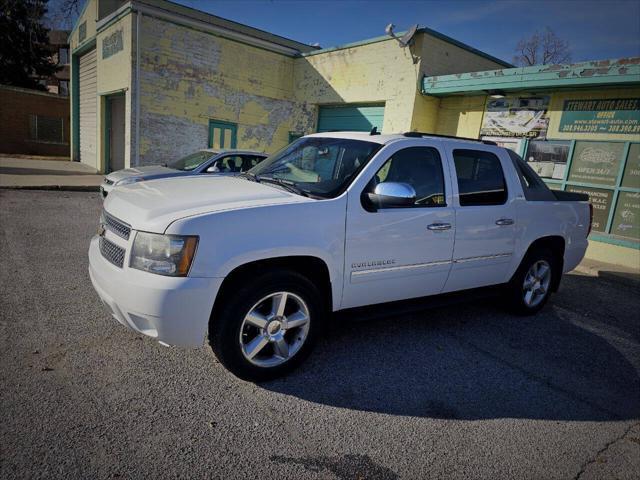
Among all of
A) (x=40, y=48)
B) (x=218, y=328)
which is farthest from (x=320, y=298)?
(x=40, y=48)

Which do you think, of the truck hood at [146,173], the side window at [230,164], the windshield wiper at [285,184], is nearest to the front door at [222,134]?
the truck hood at [146,173]

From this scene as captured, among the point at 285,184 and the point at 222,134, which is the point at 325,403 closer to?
the point at 285,184

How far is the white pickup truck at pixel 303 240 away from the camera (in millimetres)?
2877

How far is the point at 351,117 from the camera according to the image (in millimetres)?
14219

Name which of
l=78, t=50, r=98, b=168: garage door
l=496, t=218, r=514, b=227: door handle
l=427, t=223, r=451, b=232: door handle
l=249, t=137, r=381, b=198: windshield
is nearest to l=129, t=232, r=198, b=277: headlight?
l=249, t=137, r=381, b=198: windshield

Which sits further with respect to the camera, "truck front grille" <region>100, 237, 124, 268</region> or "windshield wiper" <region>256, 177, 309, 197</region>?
Result: "windshield wiper" <region>256, 177, 309, 197</region>

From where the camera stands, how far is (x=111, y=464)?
93.9 inches

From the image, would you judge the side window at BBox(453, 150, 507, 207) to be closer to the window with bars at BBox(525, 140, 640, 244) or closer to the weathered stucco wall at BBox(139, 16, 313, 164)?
the window with bars at BBox(525, 140, 640, 244)

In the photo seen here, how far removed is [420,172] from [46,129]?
91.9ft

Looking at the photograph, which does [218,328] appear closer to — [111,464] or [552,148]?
[111,464]

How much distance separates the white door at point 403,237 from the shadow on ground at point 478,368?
558mm

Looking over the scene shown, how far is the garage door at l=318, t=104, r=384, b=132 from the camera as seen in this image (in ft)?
43.6

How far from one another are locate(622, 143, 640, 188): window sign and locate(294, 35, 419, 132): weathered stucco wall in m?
5.07

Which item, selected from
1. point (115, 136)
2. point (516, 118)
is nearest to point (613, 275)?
point (516, 118)
